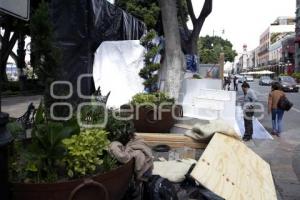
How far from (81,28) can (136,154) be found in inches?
185

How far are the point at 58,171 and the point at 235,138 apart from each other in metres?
2.73

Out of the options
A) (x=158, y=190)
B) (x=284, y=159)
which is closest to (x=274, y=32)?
(x=284, y=159)

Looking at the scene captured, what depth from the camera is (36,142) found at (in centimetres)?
288

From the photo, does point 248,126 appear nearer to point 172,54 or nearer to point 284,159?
point 284,159

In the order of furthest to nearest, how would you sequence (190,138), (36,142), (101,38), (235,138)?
(101,38) → (190,138) → (235,138) → (36,142)

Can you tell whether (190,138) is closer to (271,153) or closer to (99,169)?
(99,169)

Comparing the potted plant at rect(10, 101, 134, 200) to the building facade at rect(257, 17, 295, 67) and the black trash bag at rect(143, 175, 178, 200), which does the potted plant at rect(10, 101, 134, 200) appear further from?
the building facade at rect(257, 17, 295, 67)

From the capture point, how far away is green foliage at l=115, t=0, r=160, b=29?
22844 millimetres

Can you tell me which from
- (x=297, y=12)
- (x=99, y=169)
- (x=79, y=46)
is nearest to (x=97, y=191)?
(x=99, y=169)

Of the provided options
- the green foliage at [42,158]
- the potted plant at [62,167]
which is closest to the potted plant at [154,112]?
the potted plant at [62,167]

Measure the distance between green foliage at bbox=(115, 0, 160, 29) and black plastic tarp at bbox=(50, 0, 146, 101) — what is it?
1214 centimetres

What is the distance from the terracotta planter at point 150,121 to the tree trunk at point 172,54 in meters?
1.67

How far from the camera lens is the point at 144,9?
24.1 meters

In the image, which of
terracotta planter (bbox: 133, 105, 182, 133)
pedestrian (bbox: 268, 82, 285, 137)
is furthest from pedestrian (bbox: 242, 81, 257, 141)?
terracotta planter (bbox: 133, 105, 182, 133)
